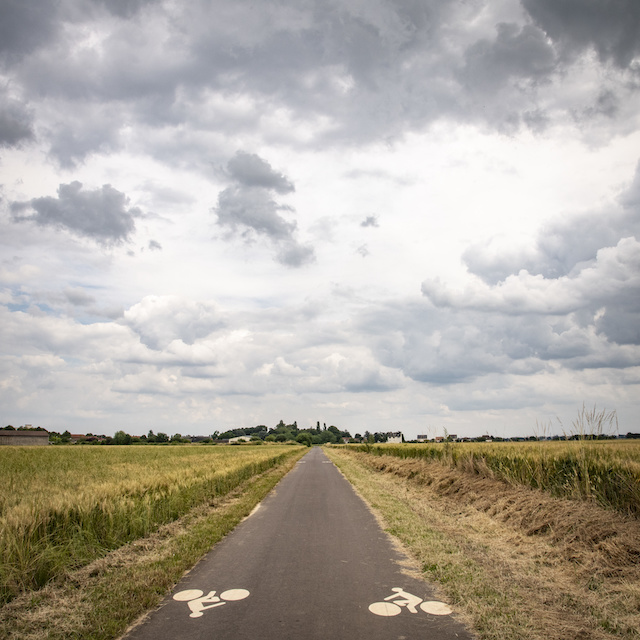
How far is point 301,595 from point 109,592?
9.14 feet

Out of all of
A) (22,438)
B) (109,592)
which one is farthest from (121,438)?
(109,592)

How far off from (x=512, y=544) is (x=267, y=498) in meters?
10.1

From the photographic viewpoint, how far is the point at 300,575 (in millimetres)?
7211

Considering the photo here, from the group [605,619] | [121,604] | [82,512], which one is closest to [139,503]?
[82,512]

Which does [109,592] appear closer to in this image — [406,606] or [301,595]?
[301,595]

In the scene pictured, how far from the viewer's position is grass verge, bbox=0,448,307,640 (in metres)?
5.18

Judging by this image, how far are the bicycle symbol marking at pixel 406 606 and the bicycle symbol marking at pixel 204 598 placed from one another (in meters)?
1.90

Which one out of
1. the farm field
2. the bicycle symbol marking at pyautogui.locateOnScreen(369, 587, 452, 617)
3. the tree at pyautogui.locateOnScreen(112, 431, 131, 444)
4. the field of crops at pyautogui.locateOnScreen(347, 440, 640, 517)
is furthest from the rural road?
the tree at pyautogui.locateOnScreen(112, 431, 131, 444)

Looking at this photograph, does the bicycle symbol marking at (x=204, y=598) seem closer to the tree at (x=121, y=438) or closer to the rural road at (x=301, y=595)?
the rural road at (x=301, y=595)

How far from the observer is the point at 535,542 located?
9.34 metres

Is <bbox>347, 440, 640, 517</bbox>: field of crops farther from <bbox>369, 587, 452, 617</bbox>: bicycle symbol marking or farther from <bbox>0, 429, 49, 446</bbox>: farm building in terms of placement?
<bbox>0, 429, 49, 446</bbox>: farm building

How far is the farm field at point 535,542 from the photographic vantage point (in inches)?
219

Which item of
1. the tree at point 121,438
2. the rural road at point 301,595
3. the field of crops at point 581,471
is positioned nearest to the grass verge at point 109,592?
the rural road at point 301,595

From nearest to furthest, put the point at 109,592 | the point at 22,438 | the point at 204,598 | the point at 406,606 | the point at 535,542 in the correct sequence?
1. the point at 406,606
2. the point at 204,598
3. the point at 109,592
4. the point at 535,542
5. the point at 22,438
